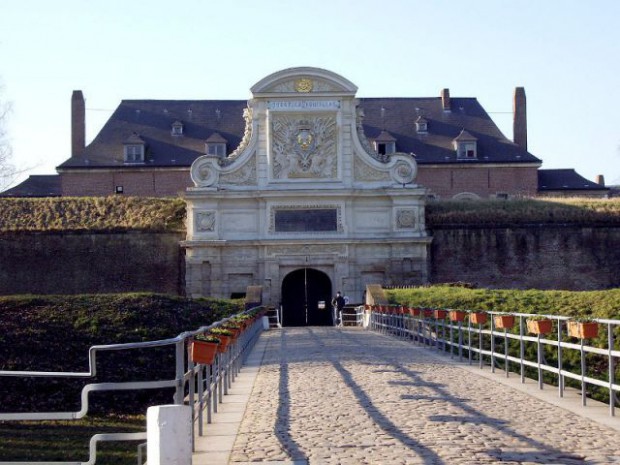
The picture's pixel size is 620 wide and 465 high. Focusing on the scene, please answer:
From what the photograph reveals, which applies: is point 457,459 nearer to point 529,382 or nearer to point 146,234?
point 529,382

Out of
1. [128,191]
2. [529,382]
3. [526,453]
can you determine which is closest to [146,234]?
[128,191]

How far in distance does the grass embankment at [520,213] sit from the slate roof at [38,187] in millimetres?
24838

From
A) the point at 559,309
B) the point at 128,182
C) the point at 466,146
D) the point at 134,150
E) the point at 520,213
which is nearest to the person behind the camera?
the point at 559,309

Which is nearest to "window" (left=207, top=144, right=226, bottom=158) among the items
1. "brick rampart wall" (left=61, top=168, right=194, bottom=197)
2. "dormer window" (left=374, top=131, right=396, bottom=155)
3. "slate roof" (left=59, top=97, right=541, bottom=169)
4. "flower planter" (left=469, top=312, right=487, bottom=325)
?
"slate roof" (left=59, top=97, right=541, bottom=169)

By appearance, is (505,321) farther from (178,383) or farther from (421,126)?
(421,126)

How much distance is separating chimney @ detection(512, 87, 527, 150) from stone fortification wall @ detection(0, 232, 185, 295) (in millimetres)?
23121

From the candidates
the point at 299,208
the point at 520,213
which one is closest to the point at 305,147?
the point at 299,208

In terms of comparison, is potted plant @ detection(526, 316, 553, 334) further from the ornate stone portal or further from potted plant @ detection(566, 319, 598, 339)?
the ornate stone portal

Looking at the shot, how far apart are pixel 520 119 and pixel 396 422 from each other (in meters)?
48.3

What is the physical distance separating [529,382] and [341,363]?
14.2 feet

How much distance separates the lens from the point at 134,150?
2060 inches

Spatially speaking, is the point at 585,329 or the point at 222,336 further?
the point at 222,336

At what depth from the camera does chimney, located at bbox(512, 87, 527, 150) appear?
55.7 m

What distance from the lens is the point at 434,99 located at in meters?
57.2
